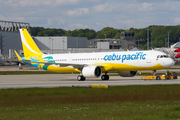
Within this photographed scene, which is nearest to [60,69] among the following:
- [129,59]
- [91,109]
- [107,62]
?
[107,62]

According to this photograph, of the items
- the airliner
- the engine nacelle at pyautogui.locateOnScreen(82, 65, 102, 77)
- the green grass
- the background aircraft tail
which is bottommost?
the green grass

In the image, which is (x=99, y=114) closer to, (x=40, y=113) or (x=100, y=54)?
(x=40, y=113)

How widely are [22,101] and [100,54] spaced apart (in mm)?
26735

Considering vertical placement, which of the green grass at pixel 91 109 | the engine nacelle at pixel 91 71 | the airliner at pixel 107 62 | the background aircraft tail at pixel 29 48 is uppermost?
the background aircraft tail at pixel 29 48

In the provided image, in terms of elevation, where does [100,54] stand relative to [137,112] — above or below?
above

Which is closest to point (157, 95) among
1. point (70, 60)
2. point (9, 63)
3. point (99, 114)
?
point (99, 114)

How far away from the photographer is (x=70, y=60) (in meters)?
52.3

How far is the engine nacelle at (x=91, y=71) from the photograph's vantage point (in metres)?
45.5

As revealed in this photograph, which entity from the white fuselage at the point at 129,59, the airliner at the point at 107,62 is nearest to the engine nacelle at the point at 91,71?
the airliner at the point at 107,62

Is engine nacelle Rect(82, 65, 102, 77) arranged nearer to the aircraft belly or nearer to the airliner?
the airliner

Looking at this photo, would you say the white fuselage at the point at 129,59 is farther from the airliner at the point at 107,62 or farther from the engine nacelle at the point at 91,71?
the engine nacelle at the point at 91,71

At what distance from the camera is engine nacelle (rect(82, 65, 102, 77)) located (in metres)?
45.5

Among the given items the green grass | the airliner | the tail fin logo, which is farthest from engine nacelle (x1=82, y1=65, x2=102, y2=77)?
the green grass

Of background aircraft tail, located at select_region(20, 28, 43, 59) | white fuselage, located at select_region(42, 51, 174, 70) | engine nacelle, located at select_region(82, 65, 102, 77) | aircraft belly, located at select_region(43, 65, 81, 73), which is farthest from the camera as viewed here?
background aircraft tail, located at select_region(20, 28, 43, 59)
